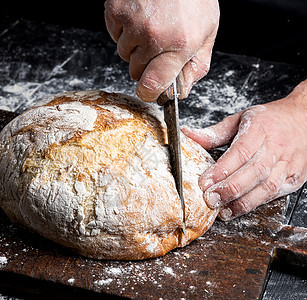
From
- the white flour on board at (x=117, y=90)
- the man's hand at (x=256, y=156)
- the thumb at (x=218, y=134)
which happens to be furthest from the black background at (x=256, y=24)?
the thumb at (x=218, y=134)

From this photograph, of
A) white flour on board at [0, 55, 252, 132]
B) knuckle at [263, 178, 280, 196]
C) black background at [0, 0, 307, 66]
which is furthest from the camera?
black background at [0, 0, 307, 66]

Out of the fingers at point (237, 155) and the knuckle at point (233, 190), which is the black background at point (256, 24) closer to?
the fingers at point (237, 155)

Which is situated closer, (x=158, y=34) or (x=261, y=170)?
(x=158, y=34)

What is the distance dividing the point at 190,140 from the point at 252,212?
13.4 inches

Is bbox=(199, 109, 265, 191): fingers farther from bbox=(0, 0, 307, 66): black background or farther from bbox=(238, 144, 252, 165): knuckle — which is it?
bbox=(0, 0, 307, 66): black background

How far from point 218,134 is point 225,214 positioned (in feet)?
1.15

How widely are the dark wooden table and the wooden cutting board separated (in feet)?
2.74

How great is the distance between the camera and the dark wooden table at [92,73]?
8.48 feet

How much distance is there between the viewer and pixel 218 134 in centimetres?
193

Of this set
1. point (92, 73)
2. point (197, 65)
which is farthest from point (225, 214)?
point (92, 73)

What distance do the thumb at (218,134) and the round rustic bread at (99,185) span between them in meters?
0.27

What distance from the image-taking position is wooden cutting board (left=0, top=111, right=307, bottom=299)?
4.71ft

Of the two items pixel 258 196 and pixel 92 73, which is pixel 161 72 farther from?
pixel 92 73

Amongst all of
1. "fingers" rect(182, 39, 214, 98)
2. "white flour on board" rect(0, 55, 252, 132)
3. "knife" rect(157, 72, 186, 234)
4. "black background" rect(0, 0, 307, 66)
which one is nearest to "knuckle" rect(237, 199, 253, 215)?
"knife" rect(157, 72, 186, 234)
